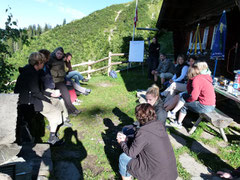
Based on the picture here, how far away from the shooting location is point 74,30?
3709 centimetres

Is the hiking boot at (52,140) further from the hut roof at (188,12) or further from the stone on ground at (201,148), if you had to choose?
the hut roof at (188,12)

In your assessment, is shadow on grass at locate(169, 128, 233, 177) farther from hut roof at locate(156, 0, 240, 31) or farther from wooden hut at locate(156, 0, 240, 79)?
hut roof at locate(156, 0, 240, 31)

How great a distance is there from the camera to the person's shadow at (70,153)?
9.34 ft

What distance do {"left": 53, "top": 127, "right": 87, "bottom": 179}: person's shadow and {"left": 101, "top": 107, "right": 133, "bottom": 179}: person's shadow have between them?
45 centimetres

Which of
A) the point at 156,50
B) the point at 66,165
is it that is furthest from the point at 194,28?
the point at 66,165

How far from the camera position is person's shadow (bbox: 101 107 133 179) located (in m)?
3.13

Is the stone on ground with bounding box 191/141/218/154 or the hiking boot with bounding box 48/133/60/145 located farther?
the stone on ground with bounding box 191/141/218/154

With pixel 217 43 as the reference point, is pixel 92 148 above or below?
below

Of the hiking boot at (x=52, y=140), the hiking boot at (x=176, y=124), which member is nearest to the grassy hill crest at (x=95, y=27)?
the hiking boot at (x=176, y=124)

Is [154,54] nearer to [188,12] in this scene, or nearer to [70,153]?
[188,12]

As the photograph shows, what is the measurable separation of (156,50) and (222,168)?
21.9 feet

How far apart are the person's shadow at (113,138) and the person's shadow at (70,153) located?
1.49 ft

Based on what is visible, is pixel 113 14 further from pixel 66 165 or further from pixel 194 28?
pixel 66 165

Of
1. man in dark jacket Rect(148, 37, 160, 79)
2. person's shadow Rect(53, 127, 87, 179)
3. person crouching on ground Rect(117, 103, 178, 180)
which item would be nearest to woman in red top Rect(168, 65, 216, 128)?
person crouching on ground Rect(117, 103, 178, 180)
